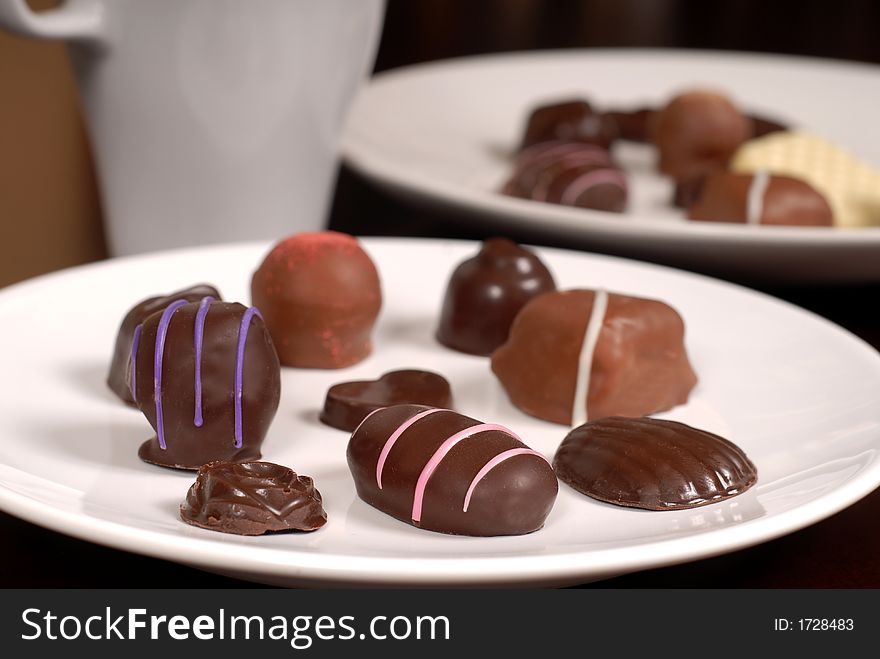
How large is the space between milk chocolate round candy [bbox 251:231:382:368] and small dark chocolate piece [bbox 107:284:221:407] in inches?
3.3

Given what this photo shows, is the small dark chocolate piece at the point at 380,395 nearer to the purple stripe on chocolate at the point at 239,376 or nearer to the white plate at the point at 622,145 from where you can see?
the purple stripe on chocolate at the point at 239,376

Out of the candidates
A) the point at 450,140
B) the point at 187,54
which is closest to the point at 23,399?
the point at 187,54

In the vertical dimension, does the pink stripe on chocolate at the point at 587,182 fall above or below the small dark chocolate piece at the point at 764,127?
above

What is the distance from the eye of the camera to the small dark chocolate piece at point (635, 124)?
6.28 ft

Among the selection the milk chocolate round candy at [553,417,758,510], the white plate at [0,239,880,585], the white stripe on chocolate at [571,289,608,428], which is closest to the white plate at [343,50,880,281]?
the white plate at [0,239,880,585]

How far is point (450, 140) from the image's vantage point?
72.7 inches

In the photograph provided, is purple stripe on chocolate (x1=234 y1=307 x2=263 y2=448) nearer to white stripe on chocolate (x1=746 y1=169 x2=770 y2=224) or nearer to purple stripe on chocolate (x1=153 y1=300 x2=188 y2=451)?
purple stripe on chocolate (x1=153 y1=300 x2=188 y2=451)

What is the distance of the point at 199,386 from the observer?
83 cm

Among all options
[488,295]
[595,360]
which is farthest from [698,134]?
[595,360]

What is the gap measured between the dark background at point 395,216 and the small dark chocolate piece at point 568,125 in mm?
230

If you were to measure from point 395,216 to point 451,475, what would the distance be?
0.96 meters

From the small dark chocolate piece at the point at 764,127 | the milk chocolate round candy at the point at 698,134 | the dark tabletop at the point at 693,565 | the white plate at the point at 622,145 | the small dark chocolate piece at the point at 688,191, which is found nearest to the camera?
the dark tabletop at the point at 693,565

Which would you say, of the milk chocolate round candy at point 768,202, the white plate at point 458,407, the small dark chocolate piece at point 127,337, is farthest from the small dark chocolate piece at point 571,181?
the small dark chocolate piece at point 127,337

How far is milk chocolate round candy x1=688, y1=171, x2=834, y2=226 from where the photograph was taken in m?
1.41
